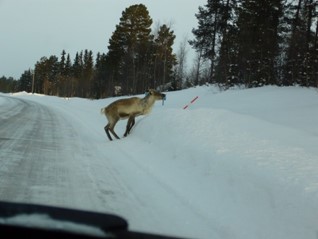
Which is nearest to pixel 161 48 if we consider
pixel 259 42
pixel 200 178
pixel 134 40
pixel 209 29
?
pixel 134 40

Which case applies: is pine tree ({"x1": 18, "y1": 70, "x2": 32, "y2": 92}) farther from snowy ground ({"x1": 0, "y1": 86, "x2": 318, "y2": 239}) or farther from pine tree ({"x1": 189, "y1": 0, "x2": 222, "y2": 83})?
snowy ground ({"x1": 0, "y1": 86, "x2": 318, "y2": 239})

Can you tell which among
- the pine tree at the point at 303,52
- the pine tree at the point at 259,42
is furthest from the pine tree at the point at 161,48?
the pine tree at the point at 303,52

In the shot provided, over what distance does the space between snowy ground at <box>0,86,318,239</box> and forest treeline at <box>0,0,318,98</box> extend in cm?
1453

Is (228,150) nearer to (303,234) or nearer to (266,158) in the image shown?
(266,158)

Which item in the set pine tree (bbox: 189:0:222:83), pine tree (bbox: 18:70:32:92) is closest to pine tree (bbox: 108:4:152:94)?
pine tree (bbox: 189:0:222:83)

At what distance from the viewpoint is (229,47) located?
34906mm

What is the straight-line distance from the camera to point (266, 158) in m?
6.81

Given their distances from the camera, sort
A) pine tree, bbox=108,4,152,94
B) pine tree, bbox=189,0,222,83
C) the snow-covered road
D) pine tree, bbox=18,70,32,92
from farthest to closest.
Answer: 1. pine tree, bbox=18,70,32,92
2. pine tree, bbox=108,4,152,94
3. pine tree, bbox=189,0,222,83
4. the snow-covered road

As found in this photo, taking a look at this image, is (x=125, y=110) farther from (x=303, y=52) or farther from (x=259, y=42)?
(x=259, y=42)

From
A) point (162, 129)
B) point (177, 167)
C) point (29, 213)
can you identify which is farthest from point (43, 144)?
point (29, 213)

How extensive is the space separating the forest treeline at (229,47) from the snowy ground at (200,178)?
572 inches

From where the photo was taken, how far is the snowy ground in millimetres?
4961

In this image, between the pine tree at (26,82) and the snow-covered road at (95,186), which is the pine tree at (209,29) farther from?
the pine tree at (26,82)

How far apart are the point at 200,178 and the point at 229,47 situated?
29.1 meters
